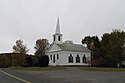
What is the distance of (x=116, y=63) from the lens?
229ft

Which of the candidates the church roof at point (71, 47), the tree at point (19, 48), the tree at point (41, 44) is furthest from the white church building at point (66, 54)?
the tree at point (41, 44)

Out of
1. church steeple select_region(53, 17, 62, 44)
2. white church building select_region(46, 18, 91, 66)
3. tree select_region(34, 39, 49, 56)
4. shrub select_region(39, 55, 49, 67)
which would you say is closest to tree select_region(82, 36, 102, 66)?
white church building select_region(46, 18, 91, 66)

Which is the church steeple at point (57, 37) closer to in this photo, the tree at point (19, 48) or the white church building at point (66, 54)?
the white church building at point (66, 54)

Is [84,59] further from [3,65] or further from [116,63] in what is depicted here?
[3,65]

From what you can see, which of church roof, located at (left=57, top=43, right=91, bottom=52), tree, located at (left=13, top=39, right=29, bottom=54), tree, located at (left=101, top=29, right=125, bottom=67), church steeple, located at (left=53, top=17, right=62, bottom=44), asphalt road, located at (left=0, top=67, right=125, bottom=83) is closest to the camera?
asphalt road, located at (left=0, top=67, right=125, bottom=83)

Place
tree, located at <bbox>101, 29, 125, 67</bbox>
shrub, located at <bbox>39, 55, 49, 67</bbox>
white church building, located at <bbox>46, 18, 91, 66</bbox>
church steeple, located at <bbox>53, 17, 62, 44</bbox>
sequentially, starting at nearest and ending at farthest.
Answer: shrub, located at <bbox>39, 55, 49, 67</bbox>, tree, located at <bbox>101, 29, 125, 67</bbox>, white church building, located at <bbox>46, 18, 91, 66</bbox>, church steeple, located at <bbox>53, 17, 62, 44</bbox>

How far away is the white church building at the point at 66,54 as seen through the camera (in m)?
70.6

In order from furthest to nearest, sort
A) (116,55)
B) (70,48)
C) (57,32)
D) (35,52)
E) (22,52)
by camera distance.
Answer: (35,52)
(57,32)
(70,48)
(116,55)
(22,52)

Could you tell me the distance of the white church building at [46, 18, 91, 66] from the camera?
70562mm

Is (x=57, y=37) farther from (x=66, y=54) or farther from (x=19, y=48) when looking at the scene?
(x=19, y=48)

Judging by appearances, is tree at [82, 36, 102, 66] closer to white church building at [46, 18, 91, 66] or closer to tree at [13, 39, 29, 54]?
white church building at [46, 18, 91, 66]

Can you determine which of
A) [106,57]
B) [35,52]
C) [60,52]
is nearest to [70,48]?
[60,52]

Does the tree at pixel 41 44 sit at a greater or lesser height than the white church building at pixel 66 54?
greater

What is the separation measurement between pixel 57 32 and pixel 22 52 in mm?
19641
